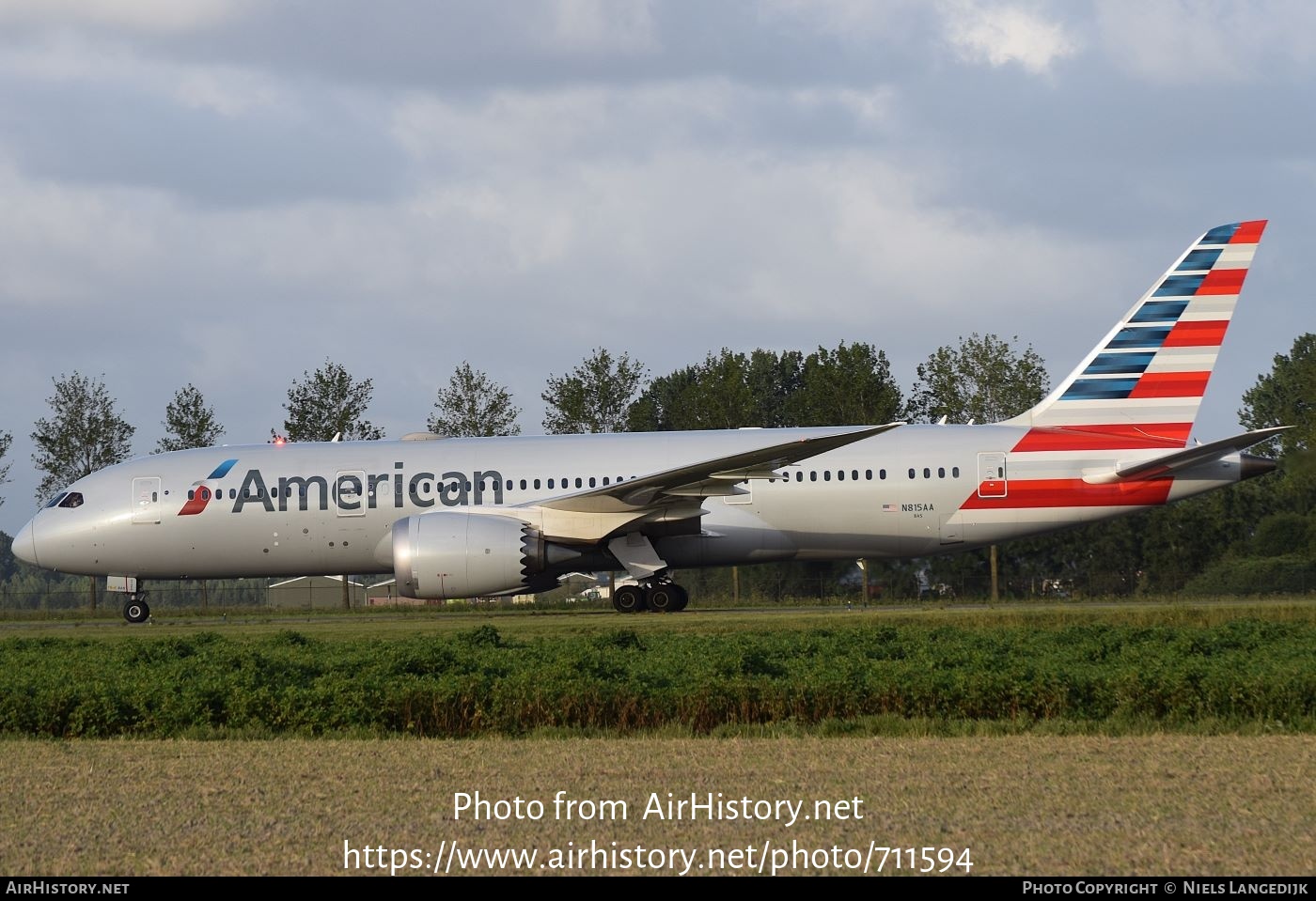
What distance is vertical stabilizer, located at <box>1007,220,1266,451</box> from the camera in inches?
981

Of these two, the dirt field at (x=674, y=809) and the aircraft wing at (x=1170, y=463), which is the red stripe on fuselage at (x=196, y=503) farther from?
the dirt field at (x=674, y=809)

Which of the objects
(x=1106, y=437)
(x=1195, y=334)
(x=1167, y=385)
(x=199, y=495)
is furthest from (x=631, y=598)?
(x=1195, y=334)

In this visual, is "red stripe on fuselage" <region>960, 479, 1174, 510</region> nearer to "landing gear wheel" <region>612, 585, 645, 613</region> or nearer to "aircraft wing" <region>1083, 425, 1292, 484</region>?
"aircraft wing" <region>1083, 425, 1292, 484</region>

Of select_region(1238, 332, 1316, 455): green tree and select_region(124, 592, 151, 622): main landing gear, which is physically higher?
select_region(1238, 332, 1316, 455): green tree

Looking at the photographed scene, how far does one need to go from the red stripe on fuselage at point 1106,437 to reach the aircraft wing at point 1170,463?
0.53m

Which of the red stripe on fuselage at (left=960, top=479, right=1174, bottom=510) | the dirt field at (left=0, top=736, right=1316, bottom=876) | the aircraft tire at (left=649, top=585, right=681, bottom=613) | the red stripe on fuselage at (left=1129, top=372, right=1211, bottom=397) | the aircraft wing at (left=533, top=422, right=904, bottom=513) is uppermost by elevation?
the red stripe on fuselage at (left=1129, top=372, right=1211, bottom=397)

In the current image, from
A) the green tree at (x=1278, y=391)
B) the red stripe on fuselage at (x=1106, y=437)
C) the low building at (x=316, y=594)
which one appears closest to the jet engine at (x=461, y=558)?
the red stripe on fuselage at (x=1106, y=437)

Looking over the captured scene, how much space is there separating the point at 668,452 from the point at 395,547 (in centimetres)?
505

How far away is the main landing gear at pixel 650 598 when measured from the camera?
82.3 ft

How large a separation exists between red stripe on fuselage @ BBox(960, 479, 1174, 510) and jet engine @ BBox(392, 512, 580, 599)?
301 inches

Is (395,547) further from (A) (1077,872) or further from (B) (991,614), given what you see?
(A) (1077,872)

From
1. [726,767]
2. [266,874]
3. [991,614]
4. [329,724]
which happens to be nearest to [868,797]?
[726,767]

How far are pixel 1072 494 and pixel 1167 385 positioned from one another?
104 inches

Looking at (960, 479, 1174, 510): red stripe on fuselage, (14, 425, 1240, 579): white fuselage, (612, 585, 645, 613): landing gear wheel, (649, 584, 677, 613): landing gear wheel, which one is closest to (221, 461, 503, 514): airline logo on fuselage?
(14, 425, 1240, 579): white fuselage
